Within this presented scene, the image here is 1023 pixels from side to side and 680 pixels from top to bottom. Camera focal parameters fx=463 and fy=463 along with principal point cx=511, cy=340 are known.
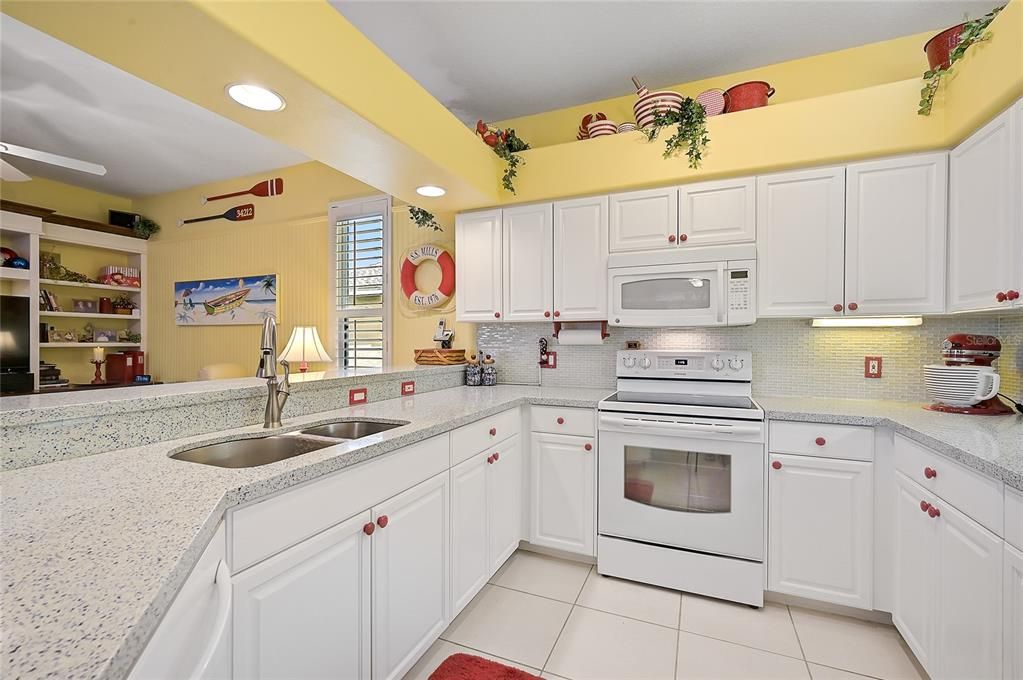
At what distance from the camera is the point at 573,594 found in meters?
2.36

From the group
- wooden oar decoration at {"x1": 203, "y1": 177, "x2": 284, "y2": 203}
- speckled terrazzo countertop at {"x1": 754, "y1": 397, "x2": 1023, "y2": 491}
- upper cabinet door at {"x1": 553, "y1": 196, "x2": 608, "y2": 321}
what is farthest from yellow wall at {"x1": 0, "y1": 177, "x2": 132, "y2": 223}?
speckled terrazzo countertop at {"x1": 754, "y1": 397, "x2": 1023, "y2": 491}

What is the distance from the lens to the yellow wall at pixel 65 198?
4.21 m

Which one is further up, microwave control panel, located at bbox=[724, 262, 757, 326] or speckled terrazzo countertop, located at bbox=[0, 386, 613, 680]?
microwave control panel, located at bbox=[724, 262, 757, 326]

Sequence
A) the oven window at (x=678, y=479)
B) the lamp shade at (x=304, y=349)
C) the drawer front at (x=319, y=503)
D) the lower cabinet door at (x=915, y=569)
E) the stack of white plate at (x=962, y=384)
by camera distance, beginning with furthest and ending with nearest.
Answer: the lamp shade at (x=304, y=349), the oven window at (x=678, y=479), the stack of white plate at (x=962, y=384), the lower cabinet door at (x=915, y=569), the drawer front at (x=319, y=503)

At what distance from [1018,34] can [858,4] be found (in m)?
0.82

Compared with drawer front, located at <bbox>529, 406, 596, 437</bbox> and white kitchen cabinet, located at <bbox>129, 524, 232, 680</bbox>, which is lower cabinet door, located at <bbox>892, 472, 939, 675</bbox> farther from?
white kitchen cabinet, located at <bbox>129, 524, 232, 680</bbox>

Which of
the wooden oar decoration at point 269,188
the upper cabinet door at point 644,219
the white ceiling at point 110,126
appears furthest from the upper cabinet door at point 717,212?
the wooden oar decoration at point 269,188

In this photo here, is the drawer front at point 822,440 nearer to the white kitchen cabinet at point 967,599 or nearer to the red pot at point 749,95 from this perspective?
the white kitchen cabinet at point 967,599

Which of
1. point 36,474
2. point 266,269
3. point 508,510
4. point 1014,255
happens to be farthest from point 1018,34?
point 266,269

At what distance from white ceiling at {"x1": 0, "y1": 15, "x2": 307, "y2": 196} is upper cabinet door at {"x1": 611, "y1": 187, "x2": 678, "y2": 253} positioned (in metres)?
2.58

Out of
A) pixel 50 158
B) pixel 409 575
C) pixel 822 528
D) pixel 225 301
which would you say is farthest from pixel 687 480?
pixel 225 301

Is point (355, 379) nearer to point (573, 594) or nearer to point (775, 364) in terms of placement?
point (573, 594)

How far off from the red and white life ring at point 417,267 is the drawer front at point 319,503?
6.14 feet

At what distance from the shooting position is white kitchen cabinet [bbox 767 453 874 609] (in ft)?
6.79
